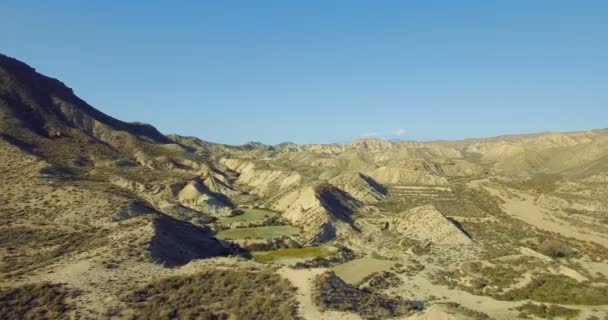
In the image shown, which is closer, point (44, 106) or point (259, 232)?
point (259, 232)

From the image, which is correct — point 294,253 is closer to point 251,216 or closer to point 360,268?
point 360,268

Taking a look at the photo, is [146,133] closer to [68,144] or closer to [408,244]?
[68,144]

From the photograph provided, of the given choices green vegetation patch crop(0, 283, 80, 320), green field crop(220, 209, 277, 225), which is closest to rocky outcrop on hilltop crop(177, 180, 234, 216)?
green field crop(220, 209, 277, 225)

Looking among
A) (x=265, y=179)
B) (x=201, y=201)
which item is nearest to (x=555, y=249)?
(x=201, y=201)

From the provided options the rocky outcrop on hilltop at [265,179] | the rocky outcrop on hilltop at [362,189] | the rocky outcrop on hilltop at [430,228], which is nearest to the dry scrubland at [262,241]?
the rocky outcrop on hilltop at [430,228]

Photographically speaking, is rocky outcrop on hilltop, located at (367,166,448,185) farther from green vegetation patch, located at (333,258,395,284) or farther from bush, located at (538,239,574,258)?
green vegetation patch, located at (333,258,395,284)

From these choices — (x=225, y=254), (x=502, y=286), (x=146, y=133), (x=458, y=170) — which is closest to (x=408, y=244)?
(x=502, y=286)
